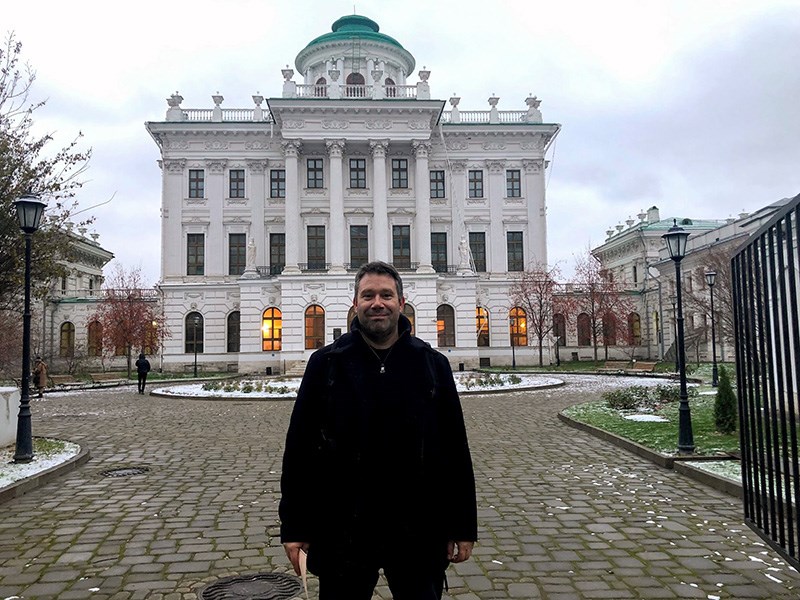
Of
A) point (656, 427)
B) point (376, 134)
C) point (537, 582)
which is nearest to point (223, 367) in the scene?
→ point (376, 134)

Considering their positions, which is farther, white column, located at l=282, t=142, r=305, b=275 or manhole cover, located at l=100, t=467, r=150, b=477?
white column, located at l=282, t=142, r=305, b=275

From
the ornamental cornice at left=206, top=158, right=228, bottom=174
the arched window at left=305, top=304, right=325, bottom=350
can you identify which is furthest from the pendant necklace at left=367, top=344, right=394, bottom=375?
the ornamental cornice at left=206, top=158, right=228, bottom=174

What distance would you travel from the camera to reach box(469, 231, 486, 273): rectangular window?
1868 inches

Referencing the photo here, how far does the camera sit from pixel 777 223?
4008 millimetres

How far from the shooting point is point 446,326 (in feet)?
144

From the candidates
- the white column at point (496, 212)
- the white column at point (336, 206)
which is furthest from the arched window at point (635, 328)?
the white column at point (336, 206)

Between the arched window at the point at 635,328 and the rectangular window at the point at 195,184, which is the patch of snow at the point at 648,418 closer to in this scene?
the rectangular window at the point at 195,184

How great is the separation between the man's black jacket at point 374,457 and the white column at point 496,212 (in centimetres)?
4470

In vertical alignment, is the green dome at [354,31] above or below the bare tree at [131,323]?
above

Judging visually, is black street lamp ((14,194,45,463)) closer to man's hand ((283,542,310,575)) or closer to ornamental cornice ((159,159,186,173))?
man's hand ((283,542,310,575))

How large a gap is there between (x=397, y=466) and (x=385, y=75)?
5098cm

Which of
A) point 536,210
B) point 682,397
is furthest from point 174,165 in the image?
point 682,397

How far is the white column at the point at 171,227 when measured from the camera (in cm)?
4559

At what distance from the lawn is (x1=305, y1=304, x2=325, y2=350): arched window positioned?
85.2 ft
